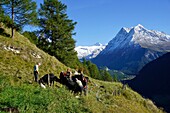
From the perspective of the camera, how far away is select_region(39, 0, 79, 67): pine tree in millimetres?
55531

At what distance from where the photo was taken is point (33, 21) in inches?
1672

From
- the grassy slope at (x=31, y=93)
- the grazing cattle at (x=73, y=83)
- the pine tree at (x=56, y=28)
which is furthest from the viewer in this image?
the pine tree at (x=56, y=28)

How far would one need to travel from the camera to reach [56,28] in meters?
55.6

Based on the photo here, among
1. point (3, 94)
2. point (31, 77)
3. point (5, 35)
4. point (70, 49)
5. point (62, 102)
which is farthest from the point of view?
point (70, 49)

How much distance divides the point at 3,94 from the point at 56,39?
125 feet

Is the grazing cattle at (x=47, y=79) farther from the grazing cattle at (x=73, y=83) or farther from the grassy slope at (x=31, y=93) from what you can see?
the grazing cattle at (x=73, y=83)

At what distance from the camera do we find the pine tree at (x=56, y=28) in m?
55.5

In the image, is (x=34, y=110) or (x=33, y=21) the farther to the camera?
(x=33, y=21)

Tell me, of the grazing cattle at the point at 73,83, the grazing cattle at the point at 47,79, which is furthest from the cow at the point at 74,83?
the grazing cattle at the point at 47,79

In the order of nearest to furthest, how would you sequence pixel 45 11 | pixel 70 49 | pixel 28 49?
pixel 28 49, pixel 45 11, pixel 70 49

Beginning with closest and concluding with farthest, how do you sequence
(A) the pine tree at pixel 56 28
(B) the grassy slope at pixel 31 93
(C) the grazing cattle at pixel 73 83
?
(B) the grassy slope at pixel 31 93
(C) the grazing cattle at pixel 73 83
(A) the pine tree at pixel 56 28

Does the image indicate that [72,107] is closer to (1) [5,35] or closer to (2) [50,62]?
(2) [50,62]

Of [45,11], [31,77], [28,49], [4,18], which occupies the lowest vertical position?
[31,77]

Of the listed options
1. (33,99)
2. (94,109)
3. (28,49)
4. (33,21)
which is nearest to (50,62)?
(28,49)
